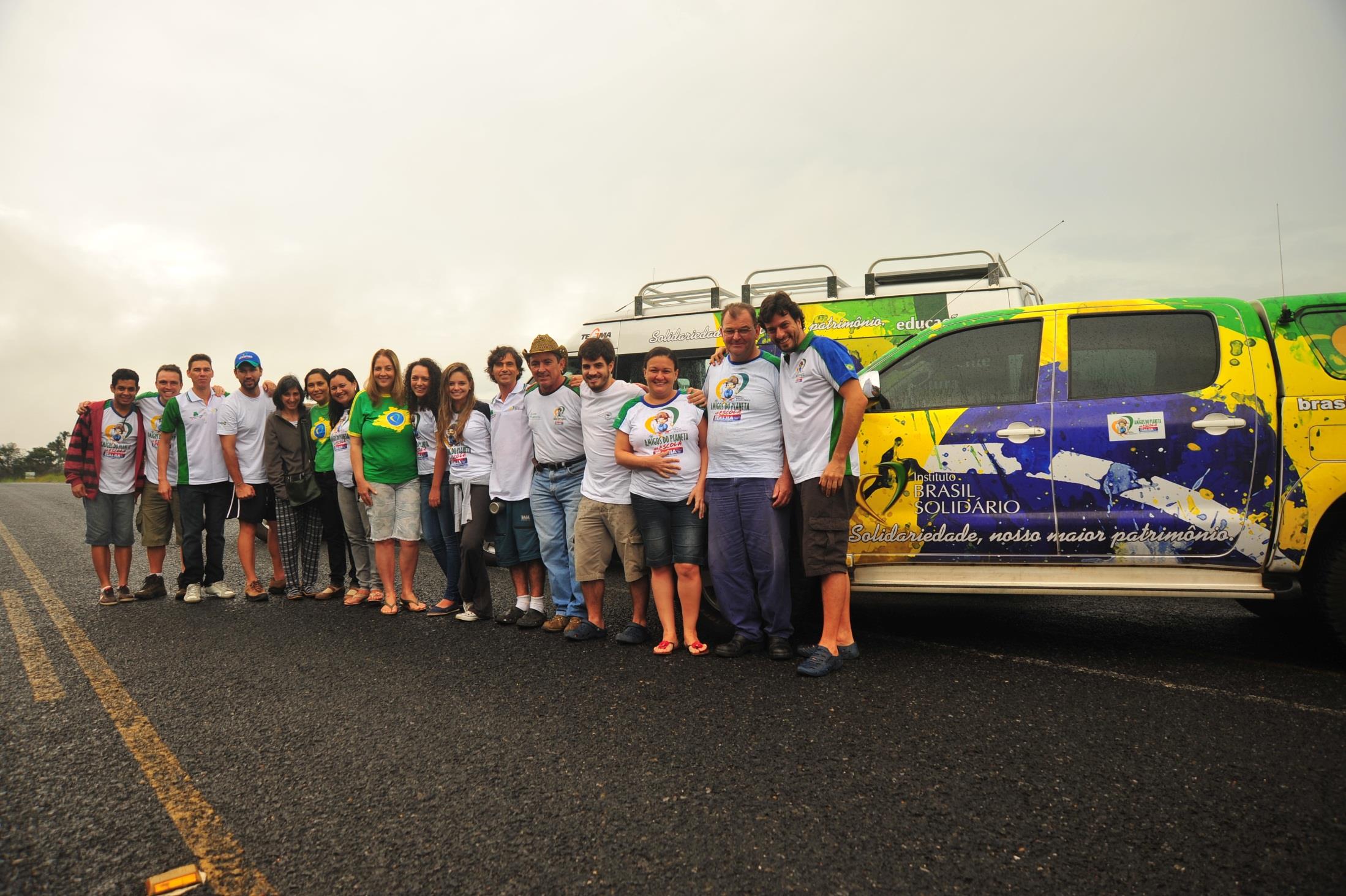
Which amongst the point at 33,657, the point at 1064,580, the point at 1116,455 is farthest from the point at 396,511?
the point at 1116,455

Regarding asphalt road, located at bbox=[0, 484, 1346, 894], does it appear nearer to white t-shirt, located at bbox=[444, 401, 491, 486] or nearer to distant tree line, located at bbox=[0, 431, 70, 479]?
white t-shirt, located at bbox=[444, 401, 491, 486]

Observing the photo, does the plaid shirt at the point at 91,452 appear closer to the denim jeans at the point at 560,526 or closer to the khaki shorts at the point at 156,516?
the khaki shorts at the point at 156,516

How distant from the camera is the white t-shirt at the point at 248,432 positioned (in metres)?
6.39

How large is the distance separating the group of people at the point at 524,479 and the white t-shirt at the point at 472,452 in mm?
14

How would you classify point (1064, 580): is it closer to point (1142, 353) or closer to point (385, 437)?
point (1142, 353)

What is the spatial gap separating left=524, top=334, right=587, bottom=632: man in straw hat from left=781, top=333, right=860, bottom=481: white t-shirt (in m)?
1.50

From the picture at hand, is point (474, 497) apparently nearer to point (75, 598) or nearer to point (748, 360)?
point (748, 360)

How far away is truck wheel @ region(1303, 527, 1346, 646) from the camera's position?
147 inches

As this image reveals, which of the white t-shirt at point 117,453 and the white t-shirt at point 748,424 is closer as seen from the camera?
the white t-shirt at point 748,424

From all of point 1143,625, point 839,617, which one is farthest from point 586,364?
point 1143,625

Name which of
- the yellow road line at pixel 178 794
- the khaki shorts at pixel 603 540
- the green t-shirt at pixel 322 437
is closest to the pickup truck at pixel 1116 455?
the khaki shorts at pixel 603 540

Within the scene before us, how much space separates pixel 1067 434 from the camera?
4.05m

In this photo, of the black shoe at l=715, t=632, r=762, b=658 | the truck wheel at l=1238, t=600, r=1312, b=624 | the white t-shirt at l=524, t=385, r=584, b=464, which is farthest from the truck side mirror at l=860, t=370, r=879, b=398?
the truck wheel at l=1238, t=600, r=1312, b=624

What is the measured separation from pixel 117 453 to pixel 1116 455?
7.50 metres
